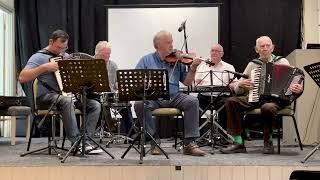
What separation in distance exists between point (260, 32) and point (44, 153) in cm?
419

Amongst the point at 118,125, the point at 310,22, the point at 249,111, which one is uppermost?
the point at 310,22

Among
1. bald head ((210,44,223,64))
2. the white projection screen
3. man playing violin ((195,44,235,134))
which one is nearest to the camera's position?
man playing violin ((195,44,235,134))

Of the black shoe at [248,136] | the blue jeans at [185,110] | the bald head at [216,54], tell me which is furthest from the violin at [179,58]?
the black shoe at [248,136]

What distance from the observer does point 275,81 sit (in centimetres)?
450

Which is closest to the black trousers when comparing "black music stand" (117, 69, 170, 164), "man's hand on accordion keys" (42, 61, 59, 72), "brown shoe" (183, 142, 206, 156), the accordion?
the accordion

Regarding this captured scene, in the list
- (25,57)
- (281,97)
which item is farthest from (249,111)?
(25,57)

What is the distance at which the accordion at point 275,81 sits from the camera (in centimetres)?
446

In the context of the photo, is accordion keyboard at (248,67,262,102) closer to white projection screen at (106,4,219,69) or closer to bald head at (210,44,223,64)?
bald head at (210,44,223,64)

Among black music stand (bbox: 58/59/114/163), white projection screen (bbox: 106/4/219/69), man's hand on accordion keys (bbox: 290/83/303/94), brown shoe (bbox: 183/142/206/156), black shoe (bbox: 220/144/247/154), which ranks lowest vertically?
black shoe (bbox: 220/144/247/154)

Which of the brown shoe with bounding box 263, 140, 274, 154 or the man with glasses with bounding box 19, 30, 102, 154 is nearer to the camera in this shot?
the man with glasses with bounding box 19, 30, 102, 154

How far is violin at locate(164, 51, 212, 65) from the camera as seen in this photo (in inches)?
174

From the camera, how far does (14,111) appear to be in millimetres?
5883

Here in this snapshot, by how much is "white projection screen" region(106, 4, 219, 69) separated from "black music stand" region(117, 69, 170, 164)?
3151mm

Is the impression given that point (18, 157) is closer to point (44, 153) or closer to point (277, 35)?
point (44, 153)
